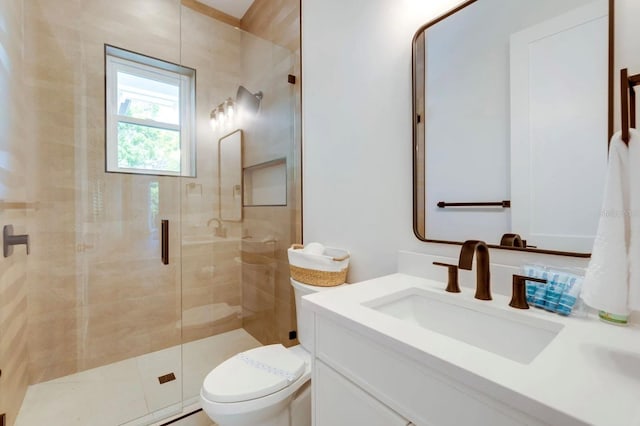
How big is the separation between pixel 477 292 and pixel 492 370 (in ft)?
1.48

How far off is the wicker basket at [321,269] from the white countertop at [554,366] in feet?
2.01

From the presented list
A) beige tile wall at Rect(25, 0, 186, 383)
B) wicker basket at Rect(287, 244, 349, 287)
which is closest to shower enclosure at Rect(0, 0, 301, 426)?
beige tile wall at Rect(25, 0, 186, 383)

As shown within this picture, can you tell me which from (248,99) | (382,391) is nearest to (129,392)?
(382,391)

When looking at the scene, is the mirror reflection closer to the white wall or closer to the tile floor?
the white wall

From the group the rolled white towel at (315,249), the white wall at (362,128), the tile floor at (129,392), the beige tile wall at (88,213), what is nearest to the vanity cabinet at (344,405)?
the white wall at (362,128)

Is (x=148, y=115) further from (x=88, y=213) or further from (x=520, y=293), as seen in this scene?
(x=520, y=293)

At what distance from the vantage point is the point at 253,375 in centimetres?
117

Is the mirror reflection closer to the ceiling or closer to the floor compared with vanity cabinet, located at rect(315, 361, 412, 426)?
closer to the ceiling

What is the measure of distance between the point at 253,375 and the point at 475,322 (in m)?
0.90

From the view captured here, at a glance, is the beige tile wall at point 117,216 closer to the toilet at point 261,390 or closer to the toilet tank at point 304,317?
the toilet tank at point 304,317

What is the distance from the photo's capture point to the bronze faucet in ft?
2.92

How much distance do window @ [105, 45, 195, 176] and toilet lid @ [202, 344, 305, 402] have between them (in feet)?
5.13

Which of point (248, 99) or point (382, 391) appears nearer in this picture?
point (382, 391)

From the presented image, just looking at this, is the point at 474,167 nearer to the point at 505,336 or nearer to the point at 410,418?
the point at 505,336
